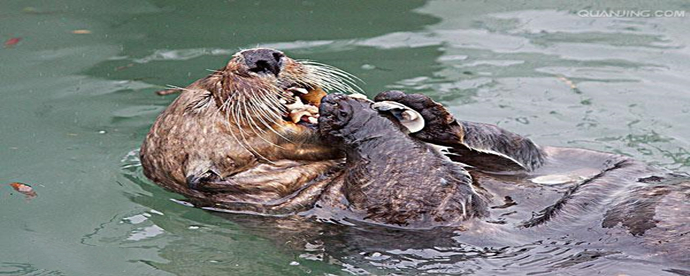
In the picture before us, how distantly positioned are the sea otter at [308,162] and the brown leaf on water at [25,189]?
859 millimetres

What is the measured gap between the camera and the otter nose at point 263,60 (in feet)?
16.5

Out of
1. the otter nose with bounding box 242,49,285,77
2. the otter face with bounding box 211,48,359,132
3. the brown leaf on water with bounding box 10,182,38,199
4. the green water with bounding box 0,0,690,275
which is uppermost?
the otter nose with bounding box 242,49,285,77

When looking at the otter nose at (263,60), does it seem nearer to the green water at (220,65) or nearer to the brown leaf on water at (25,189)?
the green water at (220,65)

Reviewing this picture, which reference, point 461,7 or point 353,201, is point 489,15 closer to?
point 461,7

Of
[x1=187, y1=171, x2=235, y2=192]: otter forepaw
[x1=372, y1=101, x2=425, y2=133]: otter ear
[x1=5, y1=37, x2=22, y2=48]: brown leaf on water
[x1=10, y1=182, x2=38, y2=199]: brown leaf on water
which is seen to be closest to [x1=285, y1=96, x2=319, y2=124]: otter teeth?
[x1=372, y1=101, x2=425, y2=133]: otter ear

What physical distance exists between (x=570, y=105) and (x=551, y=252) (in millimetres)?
2613

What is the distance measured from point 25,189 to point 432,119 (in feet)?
8.55

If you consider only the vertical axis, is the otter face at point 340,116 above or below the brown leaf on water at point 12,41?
above

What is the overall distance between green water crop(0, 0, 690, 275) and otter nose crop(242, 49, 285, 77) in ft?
2.95

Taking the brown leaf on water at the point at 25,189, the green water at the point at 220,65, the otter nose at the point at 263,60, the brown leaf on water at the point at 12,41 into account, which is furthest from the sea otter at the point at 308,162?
the brown leaf on water at the point at 12,41

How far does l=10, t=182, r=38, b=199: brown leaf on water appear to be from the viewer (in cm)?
588

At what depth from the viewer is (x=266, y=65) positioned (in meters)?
5.06

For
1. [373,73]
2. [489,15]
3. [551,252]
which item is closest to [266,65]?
[551,252]

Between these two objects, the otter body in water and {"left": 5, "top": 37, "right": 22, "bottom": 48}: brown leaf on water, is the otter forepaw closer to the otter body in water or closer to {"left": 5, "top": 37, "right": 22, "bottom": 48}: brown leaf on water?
the otter body in water
